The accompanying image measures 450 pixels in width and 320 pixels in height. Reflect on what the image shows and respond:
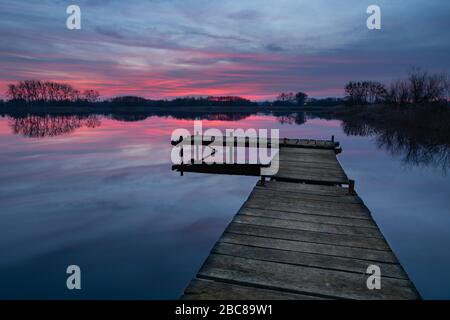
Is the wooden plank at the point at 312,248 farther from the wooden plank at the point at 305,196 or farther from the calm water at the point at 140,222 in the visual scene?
the wooden plank at the point at 305,196

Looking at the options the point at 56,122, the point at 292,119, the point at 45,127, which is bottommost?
the point at 45,127

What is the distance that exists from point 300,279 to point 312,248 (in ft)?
3.21

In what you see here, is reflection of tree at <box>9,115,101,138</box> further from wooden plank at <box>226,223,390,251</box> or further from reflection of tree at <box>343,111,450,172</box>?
reflection of tree at <box>343,111,450,172</box>

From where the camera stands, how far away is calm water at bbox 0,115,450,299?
6.12 meters

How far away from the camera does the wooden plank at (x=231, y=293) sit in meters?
3.45

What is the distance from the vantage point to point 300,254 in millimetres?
4496

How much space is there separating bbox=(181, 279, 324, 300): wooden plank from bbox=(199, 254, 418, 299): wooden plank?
8 cm

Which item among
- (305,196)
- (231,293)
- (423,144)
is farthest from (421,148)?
(231,293)

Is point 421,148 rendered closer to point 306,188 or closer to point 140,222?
point 306,188

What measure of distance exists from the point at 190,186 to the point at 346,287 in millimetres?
9750

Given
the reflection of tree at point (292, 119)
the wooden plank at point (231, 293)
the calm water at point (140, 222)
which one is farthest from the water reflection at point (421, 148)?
the reflection of tree at point (292, 119)

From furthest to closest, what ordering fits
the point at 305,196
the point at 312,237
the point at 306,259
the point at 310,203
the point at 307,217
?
the point at 305,196, the point at 310,203, the point at 307,217, the point at 312,237, the point at 306,259

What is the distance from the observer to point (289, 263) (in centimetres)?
424
